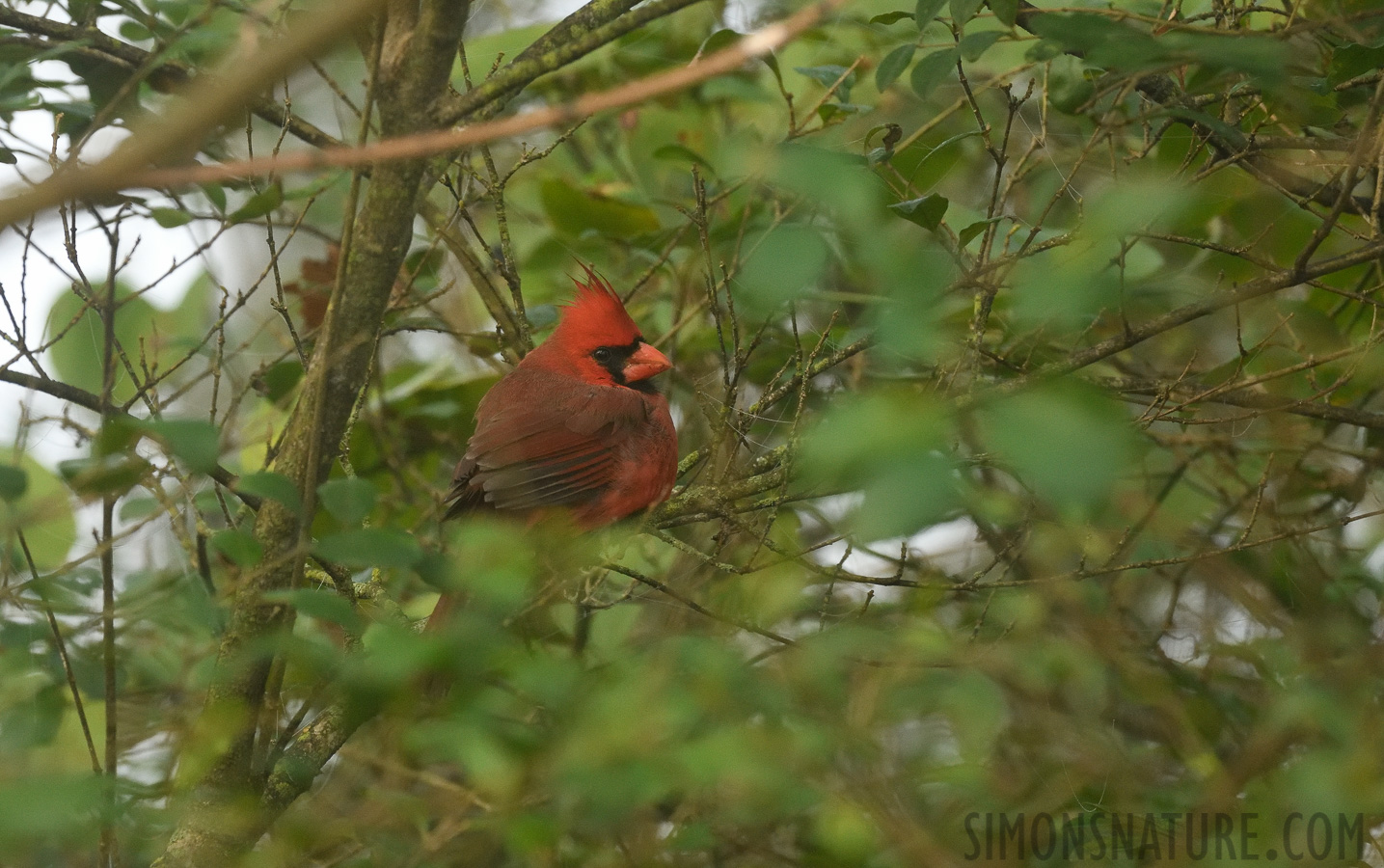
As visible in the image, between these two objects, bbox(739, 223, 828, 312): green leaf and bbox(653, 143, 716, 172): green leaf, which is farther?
bbox(653, 143, 716, 172): green leaf

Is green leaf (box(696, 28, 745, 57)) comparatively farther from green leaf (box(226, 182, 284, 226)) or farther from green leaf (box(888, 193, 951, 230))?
green leaf (box(226, 182, 284, 226))

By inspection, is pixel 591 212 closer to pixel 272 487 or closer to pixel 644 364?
pixel 644 364

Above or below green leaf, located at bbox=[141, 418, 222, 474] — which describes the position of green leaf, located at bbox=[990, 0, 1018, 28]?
above

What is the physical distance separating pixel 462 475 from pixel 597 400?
38 cm

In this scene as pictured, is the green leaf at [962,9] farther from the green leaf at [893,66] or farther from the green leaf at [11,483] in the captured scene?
the green leaf at [11,483]

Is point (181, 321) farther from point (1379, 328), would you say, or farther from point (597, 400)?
point (1379, 328)

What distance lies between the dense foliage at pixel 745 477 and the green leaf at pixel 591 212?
0.05ft

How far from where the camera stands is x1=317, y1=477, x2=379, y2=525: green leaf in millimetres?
1166

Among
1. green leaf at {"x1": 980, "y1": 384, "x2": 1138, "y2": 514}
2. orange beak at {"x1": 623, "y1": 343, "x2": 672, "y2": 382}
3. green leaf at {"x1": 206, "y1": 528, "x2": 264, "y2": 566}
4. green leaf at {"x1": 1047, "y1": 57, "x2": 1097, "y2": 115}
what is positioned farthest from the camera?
orange beak at {"x1": 623, "y1": 343, "x2": 672, "y2": 382}

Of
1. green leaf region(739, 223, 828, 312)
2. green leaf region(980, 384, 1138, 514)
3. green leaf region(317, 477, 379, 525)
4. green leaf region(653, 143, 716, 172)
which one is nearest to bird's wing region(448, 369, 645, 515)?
green leaf region(653, 143, 716, 172)

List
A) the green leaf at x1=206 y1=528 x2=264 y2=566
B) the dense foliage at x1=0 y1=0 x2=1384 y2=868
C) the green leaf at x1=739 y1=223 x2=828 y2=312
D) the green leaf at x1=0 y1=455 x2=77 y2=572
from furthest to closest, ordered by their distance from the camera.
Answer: the green leaf at x1=0 y1=455 x2=77 y2=572, the green leaf at x1=206 y1=528 x2=264 y2=566, the dense foliage at x1=0 y1=0 x2=1384 y2=868, the green leaf at x1=739 y1=223 x2=828 y2=312

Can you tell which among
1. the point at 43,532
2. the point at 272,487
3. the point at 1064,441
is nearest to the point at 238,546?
the point at 272,487

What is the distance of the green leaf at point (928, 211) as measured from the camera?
1808mm

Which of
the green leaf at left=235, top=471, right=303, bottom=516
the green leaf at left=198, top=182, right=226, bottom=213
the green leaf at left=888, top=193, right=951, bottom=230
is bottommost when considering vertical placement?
the green leaf at left=235, top=471, right=303, bottom=516
